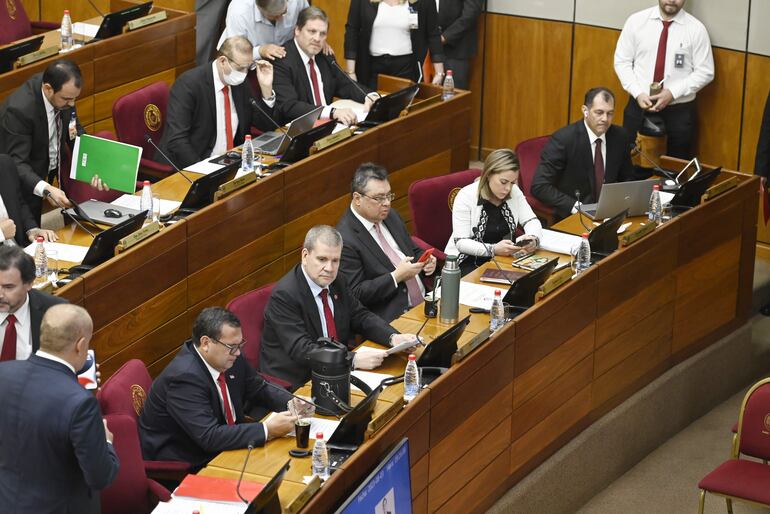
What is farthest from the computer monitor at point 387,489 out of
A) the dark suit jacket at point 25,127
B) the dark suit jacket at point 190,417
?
the dark suit jacket at point 25,127

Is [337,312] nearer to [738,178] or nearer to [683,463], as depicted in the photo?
[683,463]

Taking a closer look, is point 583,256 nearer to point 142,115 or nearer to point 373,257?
point 373,257

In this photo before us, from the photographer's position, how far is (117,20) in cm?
757

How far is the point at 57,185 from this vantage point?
6.38m

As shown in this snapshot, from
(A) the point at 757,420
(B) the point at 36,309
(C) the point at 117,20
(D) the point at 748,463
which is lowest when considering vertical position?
(D) the point at 748,463

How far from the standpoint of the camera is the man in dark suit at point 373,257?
5445 millimetres

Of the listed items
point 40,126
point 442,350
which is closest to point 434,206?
point 442,350

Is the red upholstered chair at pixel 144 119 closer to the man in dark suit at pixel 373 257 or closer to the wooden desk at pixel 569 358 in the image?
the man in dark suit at pixel 373 257

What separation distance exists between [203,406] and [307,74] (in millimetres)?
3270

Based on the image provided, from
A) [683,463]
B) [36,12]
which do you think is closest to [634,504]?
[683,463]

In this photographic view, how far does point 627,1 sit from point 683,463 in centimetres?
315

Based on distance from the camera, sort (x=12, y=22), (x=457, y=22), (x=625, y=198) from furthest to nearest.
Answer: (x=457, y=22) → (x=12, y=22) → (x=625, y=198)

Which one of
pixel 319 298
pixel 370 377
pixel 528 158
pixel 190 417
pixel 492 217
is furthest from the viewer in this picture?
pixel 528 158

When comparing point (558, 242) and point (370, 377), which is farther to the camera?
point (558, 242)
